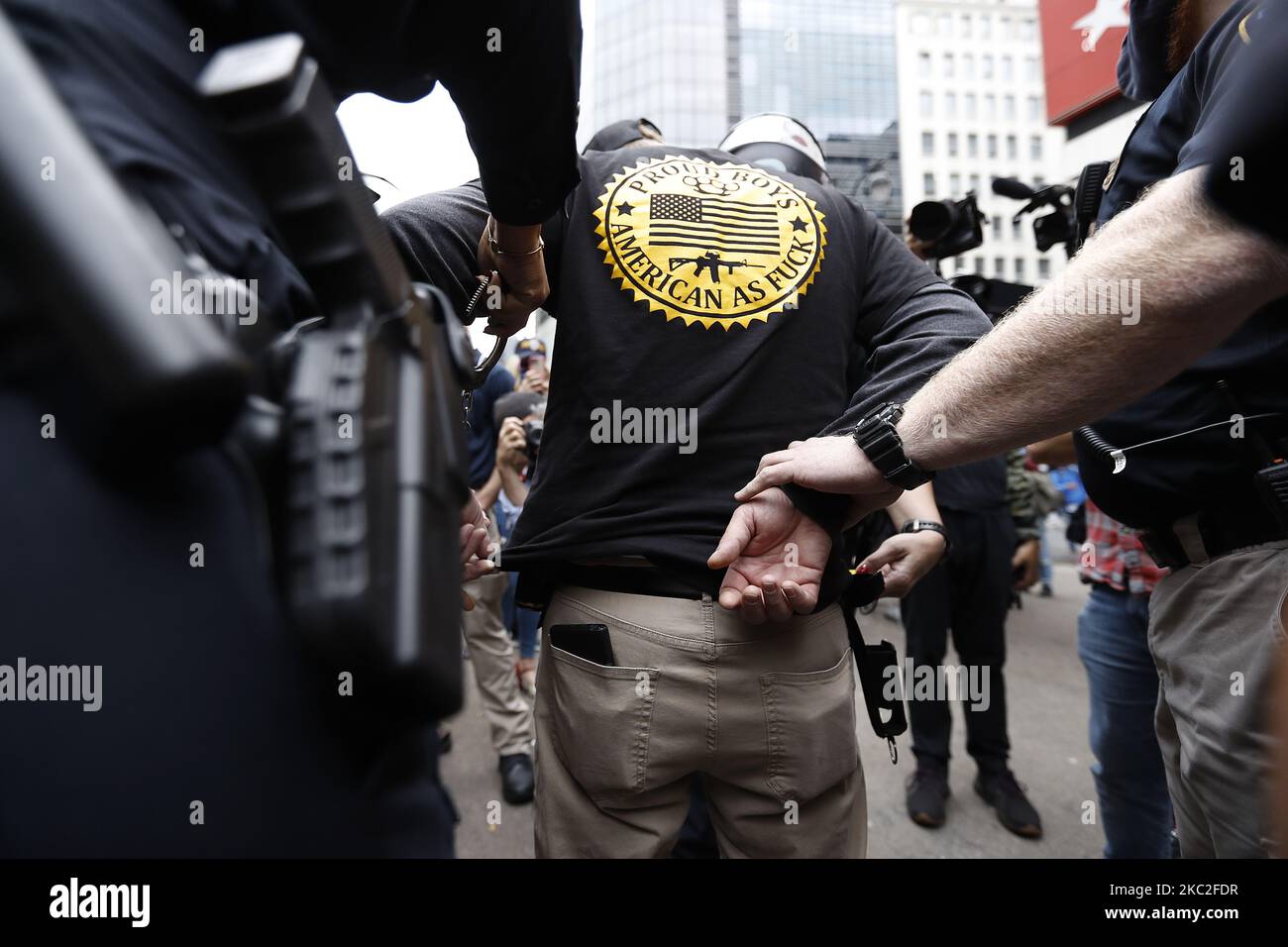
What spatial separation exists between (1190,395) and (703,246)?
92 cm

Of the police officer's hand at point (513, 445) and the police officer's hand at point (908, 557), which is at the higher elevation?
the police officer's hand at point (513, 445)

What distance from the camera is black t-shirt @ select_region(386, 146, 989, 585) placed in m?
1.32

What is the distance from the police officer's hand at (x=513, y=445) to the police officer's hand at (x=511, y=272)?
218 centimetres

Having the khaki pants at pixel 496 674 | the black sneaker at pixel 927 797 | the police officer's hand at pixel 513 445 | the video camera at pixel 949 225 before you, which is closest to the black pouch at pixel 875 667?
the black sneaker at pixel 927 797

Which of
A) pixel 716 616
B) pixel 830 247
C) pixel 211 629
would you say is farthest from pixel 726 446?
pixel 211 629

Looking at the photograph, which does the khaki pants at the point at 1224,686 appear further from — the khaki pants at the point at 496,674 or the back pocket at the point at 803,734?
the khaki pants at the point at 496,674

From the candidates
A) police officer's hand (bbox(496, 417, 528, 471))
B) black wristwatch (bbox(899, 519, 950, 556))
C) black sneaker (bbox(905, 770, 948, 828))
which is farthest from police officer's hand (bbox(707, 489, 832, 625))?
police officer's hand (bbox(496, 417, 528, 471))

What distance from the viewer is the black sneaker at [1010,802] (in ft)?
9.17

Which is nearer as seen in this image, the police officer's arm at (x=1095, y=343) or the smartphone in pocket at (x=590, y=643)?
the police officer's arm at (x=1095, y=343)

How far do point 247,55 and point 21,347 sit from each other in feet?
0.83

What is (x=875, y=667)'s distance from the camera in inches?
59.6

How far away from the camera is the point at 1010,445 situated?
1.09 metres

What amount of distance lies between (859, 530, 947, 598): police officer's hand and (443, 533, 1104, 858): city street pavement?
1.23 meters
